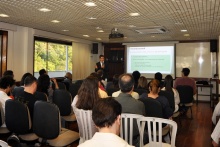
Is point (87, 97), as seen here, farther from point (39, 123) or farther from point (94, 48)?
point (94, 48)

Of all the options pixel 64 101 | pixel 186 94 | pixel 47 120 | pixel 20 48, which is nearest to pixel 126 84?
pixel 47 120

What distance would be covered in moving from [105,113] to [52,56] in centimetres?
800

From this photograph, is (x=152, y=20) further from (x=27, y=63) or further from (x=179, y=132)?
(x=27, y=63)

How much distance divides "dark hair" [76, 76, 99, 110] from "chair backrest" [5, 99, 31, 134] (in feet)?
2.32

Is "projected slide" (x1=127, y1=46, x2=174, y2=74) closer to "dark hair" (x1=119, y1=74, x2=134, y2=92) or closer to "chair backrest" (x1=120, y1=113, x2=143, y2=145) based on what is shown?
"dark hair" (x1=119, y1=74, x2=134, y2=92)

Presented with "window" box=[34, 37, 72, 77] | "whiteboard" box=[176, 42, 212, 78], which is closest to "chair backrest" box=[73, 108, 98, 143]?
"window" box=[34, 37, 72, 77]

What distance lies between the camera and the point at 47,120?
2631 millimetres

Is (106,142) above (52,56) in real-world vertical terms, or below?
below

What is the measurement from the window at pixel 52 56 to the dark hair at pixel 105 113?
7.01 m

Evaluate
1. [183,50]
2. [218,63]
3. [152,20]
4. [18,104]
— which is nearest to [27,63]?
[152,20]

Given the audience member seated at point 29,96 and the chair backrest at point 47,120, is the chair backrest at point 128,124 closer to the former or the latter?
the chair backrest at point 47,120

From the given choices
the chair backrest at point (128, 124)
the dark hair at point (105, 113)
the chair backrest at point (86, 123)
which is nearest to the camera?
the dark hair at point (105, 113)

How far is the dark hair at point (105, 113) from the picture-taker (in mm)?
1390

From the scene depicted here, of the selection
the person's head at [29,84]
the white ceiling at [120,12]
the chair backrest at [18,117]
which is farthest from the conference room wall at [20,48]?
the chair backrest at [18,117]
